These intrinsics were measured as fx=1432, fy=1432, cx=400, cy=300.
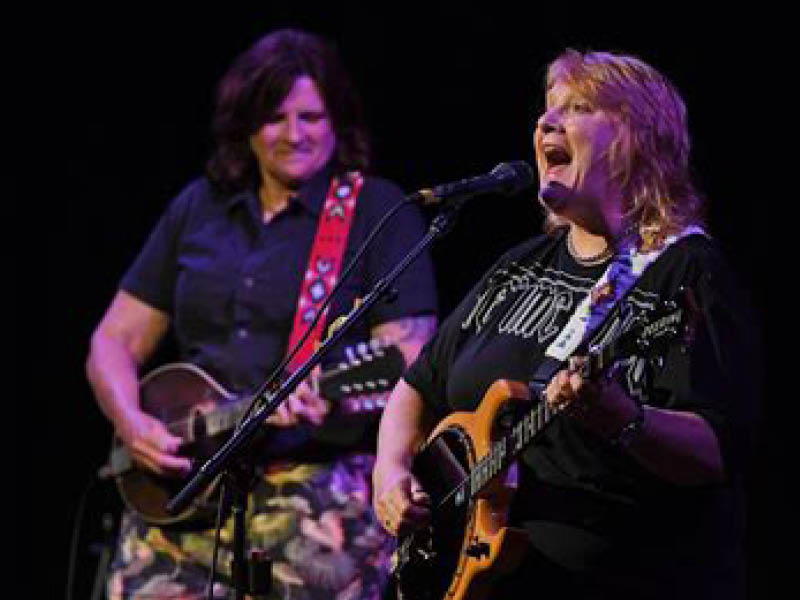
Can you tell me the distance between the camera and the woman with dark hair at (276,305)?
363 cm

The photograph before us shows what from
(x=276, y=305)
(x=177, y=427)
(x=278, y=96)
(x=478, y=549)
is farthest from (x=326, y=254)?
(x=478, y=549)

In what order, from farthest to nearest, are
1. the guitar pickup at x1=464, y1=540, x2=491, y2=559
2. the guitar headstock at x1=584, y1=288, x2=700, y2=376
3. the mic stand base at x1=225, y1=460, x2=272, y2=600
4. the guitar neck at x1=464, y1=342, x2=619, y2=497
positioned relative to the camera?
1. the mic stand base at x1=225, y1=460, x2=272, y2=600
2. the guitar pickup at x1=464, y1=540, x2=491, y2=559
3. the guitar headstock at x1=584, y1=288, x2=700, y2=376
4. the guitar neck at x1=464, y1=342, x2=619, y2=497

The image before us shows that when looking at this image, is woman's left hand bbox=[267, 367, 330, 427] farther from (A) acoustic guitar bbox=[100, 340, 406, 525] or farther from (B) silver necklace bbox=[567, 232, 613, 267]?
(B) silver necklace bbox=[567, 232, 613, 267]

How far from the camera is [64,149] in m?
5.28

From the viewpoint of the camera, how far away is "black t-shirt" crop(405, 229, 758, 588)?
8.16 feet

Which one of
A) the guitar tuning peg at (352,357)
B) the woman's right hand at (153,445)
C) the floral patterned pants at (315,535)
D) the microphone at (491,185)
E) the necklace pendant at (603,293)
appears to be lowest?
the floral patterned pants at (315,535)

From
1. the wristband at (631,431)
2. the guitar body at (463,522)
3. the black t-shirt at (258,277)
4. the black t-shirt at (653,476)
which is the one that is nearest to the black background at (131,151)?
the black t-shirt at (258,277)

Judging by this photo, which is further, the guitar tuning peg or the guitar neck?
the guitar tuning peg

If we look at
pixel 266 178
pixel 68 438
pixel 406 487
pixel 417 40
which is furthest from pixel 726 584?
pixel 68 438

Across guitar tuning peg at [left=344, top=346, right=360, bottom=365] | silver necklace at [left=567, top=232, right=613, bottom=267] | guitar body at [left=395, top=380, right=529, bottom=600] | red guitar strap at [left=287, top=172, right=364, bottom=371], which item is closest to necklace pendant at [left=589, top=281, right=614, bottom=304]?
silver necklace at [left=567, top=232, right=613, bottom=267]

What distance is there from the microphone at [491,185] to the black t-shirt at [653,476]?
264mm

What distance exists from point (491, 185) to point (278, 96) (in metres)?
1.34

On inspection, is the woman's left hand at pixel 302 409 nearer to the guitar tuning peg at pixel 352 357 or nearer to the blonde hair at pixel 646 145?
the guitar tuning peg at pixel 352 357

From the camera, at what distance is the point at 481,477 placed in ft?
8.82
